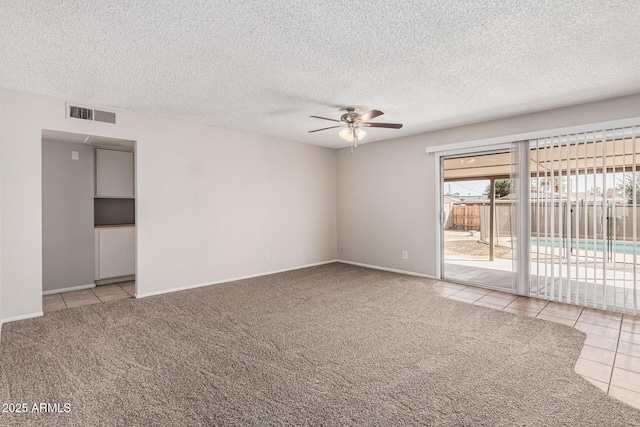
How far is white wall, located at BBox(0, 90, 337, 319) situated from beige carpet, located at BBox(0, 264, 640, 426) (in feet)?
2.39

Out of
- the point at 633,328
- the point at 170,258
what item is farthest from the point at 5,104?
the point at 633,328

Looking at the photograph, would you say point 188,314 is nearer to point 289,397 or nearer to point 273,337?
point 273,337

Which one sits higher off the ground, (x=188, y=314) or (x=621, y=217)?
(x=621, y=217)

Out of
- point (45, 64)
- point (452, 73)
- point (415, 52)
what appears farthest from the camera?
point (452, 73)

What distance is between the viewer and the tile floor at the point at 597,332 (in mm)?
2178

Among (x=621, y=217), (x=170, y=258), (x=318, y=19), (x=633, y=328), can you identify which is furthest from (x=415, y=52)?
(x=170, y=258)

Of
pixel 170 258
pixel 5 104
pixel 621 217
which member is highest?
pixel 5 104

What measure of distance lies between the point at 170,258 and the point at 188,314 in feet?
4.10

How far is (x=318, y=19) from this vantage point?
210cm

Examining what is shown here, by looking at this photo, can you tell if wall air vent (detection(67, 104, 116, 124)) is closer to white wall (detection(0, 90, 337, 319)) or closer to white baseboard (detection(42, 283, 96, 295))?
white wall (detection(0, 90, 337, 319))

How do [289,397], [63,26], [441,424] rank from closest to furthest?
[441,424]
[289,397]
[63,26]

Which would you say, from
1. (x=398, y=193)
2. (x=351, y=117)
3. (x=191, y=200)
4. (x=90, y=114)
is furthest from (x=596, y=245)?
(x=90, y=114)

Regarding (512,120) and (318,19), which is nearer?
(318,19)

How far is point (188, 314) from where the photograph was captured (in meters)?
3.55
